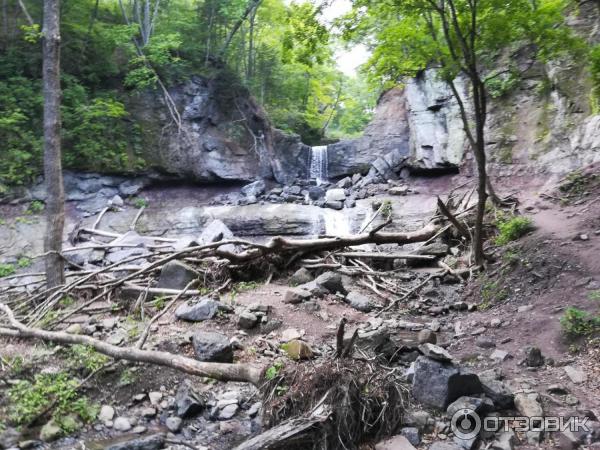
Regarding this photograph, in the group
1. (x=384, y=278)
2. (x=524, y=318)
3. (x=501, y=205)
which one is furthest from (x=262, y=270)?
(x=501, y=205)

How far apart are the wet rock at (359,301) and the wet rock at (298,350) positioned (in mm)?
2149

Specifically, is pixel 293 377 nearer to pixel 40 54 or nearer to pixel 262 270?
pixel 262 270

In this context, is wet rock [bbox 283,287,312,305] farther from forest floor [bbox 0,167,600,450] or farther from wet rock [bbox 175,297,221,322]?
wet rock [bbox 175,297,221,322]

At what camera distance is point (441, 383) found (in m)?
3.76

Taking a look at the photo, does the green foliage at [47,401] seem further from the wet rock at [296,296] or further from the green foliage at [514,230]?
the green foliage at [514,230]

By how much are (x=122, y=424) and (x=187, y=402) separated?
2.08ft

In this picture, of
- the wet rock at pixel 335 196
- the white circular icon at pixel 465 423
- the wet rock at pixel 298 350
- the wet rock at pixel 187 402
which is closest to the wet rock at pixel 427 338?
the wet rock at pixel 298 350

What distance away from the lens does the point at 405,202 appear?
15.5m

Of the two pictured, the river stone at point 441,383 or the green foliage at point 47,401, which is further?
the green foliage at point 47,401

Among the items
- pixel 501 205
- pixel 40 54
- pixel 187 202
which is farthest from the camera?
pixel 187 202

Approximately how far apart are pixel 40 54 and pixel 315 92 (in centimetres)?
1434

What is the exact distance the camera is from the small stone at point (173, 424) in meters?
4.20

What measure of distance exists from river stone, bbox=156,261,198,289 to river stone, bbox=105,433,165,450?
353cm

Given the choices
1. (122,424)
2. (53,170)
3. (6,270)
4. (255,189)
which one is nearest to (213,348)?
(122,424)
